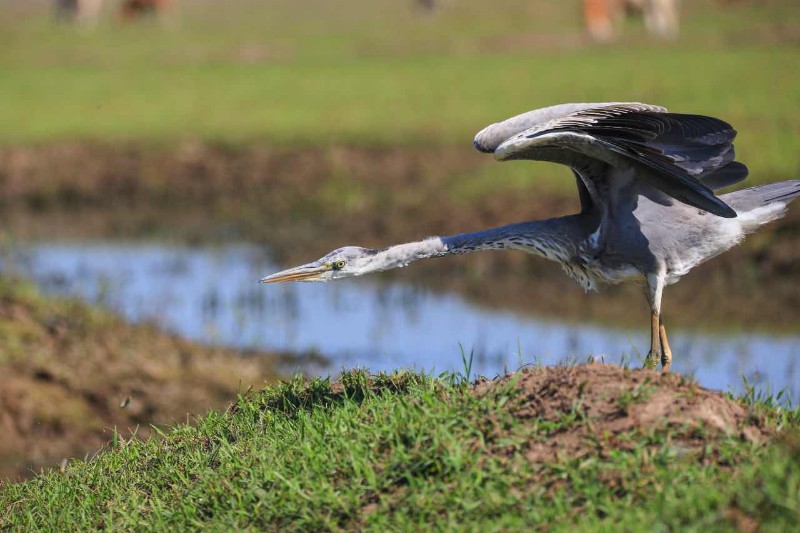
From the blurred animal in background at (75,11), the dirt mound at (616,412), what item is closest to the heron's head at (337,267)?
the dirt mound at (616,412)

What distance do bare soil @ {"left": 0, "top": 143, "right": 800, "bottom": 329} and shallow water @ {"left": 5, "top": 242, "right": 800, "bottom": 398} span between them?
511 millimetres

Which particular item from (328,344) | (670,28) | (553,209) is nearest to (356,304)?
(328,344)

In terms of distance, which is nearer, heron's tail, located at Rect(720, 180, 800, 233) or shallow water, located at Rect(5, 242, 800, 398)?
heron's tail, located at Rect(720, 180, 800, 233)

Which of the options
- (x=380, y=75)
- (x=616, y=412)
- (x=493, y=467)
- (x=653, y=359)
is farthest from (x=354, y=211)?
(x=380, y=75)

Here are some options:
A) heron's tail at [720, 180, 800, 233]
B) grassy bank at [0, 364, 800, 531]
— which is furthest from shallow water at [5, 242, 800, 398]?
A: grassy bank at [0, 364, 800, 531]

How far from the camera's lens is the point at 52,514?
533 centimetres

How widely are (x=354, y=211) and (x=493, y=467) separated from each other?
1052 centimetres

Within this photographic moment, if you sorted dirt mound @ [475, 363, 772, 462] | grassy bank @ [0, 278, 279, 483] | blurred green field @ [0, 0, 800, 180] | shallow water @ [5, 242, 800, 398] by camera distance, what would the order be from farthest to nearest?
1. blurred green field @ [0, 0, 800, 180]
2. shallow water @ [5, 242, 800, 398]
3. grassy bank @ [0, 278, 279, 483]
4. dirt mound @ [475, 363, 772, 462]

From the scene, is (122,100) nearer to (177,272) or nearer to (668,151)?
(177,272)

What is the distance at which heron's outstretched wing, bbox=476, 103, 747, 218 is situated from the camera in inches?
219

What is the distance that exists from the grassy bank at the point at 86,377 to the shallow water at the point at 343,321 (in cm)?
70

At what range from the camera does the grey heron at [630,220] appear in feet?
19.2

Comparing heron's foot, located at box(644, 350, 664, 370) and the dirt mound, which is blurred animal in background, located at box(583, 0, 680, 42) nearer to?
heron's foot, located at box(644, 350, 664, 370)

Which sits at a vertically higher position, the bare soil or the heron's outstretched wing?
the heron's outstretched wing
